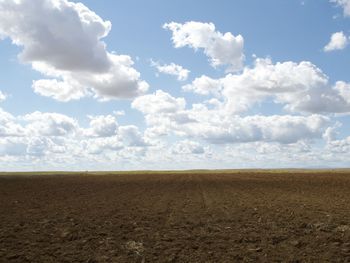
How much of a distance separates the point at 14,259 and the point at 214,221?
8836 millimetres

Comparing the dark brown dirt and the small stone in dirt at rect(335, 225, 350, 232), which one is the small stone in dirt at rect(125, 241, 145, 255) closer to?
the dark brown dirt

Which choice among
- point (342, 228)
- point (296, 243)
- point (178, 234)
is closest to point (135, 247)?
point (178, 234)

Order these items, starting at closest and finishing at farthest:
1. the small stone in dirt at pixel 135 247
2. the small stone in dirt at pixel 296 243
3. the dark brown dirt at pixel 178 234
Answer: the dark brown dirt at pixel 178 234 < the small stone in dirt at pixel 135 247 < the small stone in dirt at pixel 296 243

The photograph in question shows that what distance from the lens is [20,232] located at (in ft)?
54.5

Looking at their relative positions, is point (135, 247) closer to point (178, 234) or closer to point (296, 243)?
point (178, 234)

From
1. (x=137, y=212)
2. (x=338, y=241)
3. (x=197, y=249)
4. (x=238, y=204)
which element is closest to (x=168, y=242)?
(x=197, y=249)

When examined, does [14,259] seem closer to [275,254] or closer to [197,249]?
[197,249]

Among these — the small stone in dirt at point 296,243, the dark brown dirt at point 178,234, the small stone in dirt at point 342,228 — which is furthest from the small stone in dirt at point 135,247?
the small stone in dirt at point 342,228

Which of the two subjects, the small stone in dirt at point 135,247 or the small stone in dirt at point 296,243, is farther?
the small stone in dirt at point 296,243

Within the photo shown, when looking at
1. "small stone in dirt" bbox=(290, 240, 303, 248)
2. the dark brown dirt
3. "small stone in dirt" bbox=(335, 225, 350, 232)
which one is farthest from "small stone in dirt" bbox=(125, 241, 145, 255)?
"small stone in dirt" bbox=(335, 225, 350, 232)

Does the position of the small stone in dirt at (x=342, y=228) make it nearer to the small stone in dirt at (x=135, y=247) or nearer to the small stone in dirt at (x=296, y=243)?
the small stone in dirt at (x=296, y=243)

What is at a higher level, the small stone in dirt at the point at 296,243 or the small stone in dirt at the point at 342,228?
the small stone in dirt at the point at 342,228

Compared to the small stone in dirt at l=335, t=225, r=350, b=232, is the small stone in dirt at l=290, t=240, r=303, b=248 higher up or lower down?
lower down

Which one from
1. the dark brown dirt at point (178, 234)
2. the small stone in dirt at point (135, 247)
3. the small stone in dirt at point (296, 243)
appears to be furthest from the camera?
the small stone in dirt at point (296, 243)
